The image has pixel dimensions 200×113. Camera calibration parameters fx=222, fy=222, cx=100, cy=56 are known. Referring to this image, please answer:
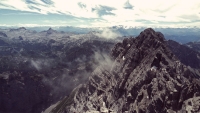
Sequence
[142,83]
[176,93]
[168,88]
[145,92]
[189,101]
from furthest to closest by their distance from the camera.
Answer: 1. [142,83]
2. [145,92]
3. [168,88]
4. [176,93]
5. [189,101]

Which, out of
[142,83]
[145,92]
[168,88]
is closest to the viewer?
[168,88]

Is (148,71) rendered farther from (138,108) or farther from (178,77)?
(138,108)

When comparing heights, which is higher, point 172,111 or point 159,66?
point 159,66

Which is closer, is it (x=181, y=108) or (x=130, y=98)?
(x=181, y=108)

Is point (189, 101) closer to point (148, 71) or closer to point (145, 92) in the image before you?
point (145, 92)

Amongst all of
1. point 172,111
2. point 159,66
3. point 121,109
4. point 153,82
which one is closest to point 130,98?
point 121,109

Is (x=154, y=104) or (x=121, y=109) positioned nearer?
(x=154, y=104)

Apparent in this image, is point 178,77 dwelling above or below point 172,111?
above

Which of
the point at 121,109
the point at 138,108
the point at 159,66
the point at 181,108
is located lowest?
the point at 121,109

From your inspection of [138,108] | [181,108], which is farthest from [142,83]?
[181,108]

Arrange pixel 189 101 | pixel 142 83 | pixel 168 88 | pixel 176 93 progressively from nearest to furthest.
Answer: pixel 189 101
pixel 176 93
pixel 168 88
pixel 142 83
